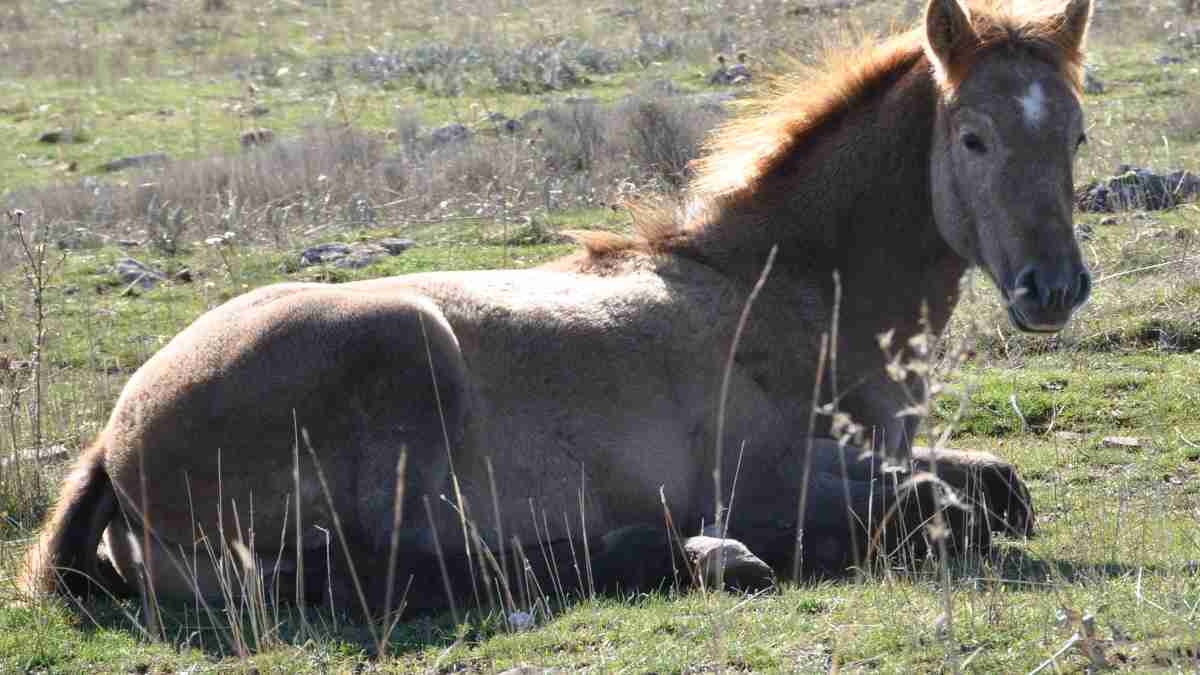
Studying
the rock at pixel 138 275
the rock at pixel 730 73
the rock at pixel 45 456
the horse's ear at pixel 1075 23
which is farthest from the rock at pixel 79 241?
the horse's ear at pixel 1075 23

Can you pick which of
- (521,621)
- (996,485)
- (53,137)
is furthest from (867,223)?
(53,137)

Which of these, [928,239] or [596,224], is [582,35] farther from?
[928,239]

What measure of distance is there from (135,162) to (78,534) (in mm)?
14122

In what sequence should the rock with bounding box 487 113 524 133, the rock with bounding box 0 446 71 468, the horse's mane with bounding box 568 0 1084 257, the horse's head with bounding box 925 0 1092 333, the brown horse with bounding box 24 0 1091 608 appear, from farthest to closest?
the rock with bounding box 487 113 524 133
the rock with bounding box 0 446 71 468
the horse's mane with bounding box 568 0 1084 257
the brown horse with bounding box 24 0 1091 608
the horse's head with bounding box 925 0 1092 333

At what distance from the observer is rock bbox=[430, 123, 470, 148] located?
17.3m

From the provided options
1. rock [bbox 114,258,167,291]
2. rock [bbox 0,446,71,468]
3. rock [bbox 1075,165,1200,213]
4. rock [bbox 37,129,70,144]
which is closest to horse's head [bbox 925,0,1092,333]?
rock [bbox 0,446,71,468]

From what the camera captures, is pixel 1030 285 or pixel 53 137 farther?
pixel 53 137

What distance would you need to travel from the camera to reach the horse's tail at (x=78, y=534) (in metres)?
5.89

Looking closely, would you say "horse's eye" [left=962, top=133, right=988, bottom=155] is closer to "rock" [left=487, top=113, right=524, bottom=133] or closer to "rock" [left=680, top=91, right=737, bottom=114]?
→ "rock" [left=680, top=91, right=737, bottom=114]

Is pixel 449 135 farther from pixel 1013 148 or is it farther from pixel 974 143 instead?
pixel 1013 148

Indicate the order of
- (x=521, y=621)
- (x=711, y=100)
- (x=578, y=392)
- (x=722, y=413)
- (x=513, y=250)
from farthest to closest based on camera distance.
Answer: (x=711, y=100)
(x=513, y=250)
(x=578, y=392)
(x=521, y=621)
(x=722, y=413)

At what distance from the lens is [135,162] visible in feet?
62.7

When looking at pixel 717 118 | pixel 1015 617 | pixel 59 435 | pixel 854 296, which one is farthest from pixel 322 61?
pixel 1015 617

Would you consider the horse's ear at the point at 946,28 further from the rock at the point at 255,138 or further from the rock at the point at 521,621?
the rock at the point at 255,138
